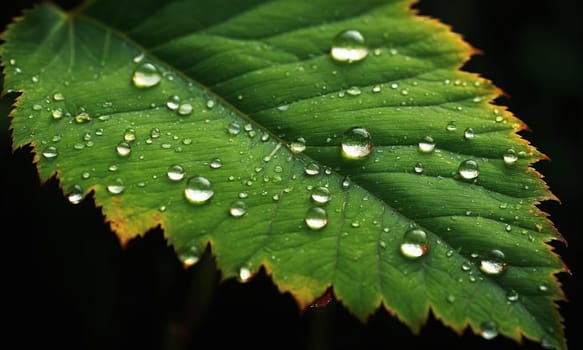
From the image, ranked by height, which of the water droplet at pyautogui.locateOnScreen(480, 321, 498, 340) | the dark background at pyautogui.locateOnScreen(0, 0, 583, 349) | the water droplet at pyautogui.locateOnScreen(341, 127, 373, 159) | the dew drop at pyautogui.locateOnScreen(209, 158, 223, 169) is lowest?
the dark background at pyautogui.locateOnScreen(0, 0, 583, 349)

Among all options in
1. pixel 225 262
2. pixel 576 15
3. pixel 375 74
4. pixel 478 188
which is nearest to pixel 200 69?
pixel 375 74

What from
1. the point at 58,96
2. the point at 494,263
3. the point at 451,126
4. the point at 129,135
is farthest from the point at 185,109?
the point at 494,263

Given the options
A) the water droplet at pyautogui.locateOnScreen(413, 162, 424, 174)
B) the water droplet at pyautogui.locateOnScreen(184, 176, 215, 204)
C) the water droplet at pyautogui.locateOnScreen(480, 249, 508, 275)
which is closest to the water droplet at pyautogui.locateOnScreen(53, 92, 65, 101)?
the water droplet at pyautogui.locateOnScreen(184, 176, 215, 204)

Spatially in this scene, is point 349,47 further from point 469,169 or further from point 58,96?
point 58,96

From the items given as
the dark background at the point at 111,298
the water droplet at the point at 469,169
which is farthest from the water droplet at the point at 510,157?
the dark background at the point at 111,298

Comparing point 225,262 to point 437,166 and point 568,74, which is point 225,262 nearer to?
point 437,166

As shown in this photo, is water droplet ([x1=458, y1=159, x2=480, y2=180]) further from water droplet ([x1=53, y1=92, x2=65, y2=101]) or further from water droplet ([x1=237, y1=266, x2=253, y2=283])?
water droplet ([x1=53, y1=92, x2=65, y2=101])
